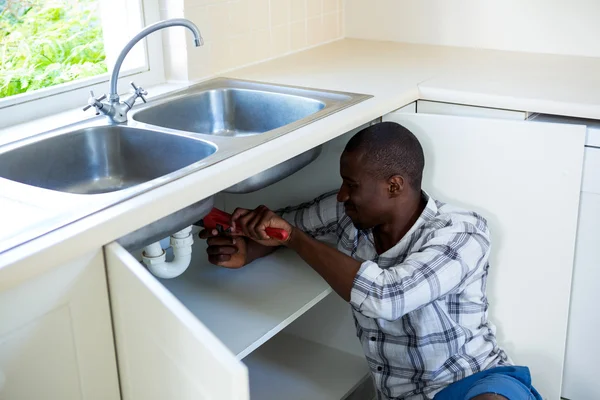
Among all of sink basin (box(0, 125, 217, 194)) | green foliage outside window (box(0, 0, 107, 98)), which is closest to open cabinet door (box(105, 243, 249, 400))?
sink basin (box(0, 125, 217, 194))

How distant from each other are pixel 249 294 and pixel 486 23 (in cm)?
123

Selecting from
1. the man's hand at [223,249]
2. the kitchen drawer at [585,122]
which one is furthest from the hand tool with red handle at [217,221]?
the kitchen drawer at [585,122]

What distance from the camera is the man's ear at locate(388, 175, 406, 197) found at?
1559 millimetres

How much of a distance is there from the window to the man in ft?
1.70

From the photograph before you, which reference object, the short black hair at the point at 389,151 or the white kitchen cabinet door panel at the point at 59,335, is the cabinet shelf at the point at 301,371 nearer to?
the short black hair at the point at 389,151

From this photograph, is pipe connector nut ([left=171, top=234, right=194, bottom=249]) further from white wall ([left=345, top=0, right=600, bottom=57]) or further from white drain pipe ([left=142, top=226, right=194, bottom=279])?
white wall ([left=345, top=0, right=600, bottom=57])

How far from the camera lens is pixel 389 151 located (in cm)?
155

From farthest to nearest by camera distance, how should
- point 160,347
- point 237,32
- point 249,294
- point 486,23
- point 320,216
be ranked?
1. point 486,23
2. point 237,32
3. point 320,216
4. point 249,294
5. point 160,347

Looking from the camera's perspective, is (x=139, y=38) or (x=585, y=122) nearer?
(x=139, y=38)

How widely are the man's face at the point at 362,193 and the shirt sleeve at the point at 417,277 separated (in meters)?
0.14

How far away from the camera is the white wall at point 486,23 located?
7.07 ft

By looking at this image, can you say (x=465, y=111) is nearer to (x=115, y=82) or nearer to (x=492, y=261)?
(x=492, y=261)

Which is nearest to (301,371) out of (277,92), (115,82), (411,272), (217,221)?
(217,221)

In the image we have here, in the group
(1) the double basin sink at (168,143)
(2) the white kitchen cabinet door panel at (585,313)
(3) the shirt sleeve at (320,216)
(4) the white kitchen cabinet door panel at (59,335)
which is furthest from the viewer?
(3) the shirt sleeve at (320,216)
